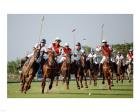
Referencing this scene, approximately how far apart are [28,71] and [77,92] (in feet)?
2.56

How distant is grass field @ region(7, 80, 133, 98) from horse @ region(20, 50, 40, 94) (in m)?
0.08

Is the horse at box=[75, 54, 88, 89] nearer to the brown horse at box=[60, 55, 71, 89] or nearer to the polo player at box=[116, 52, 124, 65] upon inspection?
the brown horse at box=[60, 55, 71, 89]

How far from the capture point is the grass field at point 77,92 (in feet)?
20.0

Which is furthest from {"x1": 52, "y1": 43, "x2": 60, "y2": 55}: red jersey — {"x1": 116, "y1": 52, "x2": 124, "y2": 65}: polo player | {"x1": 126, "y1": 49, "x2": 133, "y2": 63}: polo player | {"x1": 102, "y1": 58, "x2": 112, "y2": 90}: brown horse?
{"x1": 126, "y1": 49, "x2": 133, "y2": 63}: polo player

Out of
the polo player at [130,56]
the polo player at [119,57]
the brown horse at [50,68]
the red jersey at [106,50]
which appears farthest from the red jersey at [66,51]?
the polo player at [130,56]

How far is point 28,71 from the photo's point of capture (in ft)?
20.3

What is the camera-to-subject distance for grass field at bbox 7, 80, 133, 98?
6102 millimetres

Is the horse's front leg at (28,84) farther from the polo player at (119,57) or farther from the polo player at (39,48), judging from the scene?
the polo player at (119,57)

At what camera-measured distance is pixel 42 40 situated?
20.0 ft
